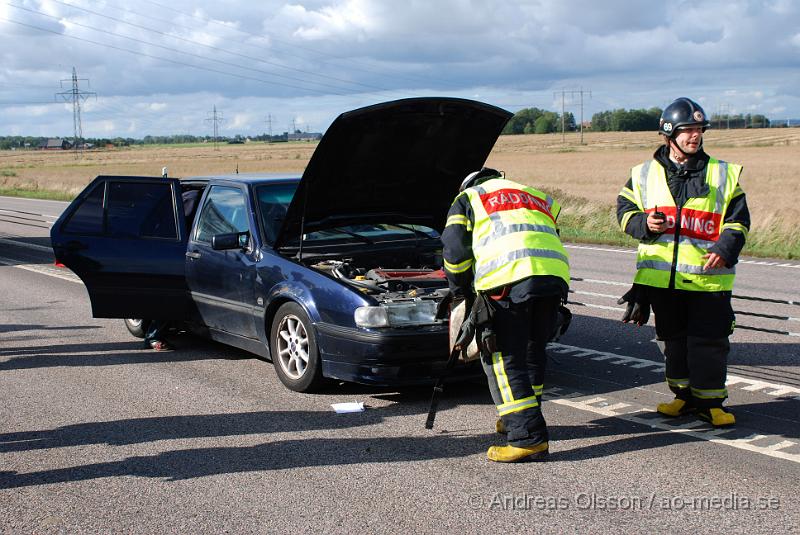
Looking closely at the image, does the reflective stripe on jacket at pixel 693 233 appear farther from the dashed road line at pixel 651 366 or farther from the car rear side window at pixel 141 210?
the car rear side window at pixel 141 210

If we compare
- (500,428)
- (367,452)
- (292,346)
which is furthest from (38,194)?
(500,428)

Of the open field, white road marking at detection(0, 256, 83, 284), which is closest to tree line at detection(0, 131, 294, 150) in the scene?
the open field

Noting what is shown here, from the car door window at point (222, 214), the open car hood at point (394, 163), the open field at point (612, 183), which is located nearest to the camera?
the open car hood at point (394, 163)

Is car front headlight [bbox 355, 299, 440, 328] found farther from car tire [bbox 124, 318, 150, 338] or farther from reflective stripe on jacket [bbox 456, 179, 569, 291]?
car tire [bbox 124, 318, 150, 338]

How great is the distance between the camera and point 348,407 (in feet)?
20.5

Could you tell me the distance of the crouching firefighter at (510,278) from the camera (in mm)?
5070

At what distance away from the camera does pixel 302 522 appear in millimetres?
4277

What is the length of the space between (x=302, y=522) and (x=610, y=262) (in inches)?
466

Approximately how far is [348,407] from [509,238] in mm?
1886

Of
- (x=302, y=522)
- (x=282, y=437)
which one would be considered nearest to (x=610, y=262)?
(x=282, y=437)

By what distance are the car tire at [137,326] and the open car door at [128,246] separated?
26.7 inches

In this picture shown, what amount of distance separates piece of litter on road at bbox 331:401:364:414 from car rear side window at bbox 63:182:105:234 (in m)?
3.07

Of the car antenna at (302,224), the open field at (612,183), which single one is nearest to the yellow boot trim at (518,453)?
the car antenna at (302,224)

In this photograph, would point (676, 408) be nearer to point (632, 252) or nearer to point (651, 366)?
point (651, 366)
